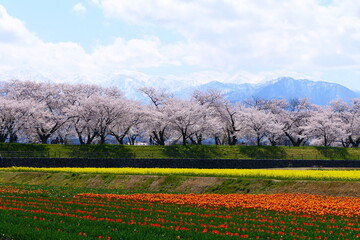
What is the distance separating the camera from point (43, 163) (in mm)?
52469

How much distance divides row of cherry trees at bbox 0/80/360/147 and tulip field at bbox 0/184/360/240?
5821 centimetres

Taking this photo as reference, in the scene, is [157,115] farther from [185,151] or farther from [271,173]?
[271,173]

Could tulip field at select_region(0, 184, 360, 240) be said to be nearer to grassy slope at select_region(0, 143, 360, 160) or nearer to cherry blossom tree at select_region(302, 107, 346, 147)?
grassy slope at select_region(0, 143, 360, 160)

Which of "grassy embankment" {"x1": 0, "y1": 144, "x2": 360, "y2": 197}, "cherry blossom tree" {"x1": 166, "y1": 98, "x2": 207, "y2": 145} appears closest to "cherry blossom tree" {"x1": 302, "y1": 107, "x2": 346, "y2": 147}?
"cherry blossom tree" {"x1": 166, "y1": 98, "x2": 207, "y2": 145}

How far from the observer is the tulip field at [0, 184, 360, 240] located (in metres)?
13.8

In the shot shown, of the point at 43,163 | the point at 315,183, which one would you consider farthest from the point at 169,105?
the point at 315,183

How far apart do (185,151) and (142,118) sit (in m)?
13.4

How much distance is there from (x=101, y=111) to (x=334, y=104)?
62025mm

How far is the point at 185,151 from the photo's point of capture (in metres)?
79.1

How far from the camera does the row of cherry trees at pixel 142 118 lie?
270 feet

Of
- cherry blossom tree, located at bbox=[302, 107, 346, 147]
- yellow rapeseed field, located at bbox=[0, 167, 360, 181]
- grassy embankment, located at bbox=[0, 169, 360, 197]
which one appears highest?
cherry blossom tree, located at bbox=[302, 107, 346, 147]

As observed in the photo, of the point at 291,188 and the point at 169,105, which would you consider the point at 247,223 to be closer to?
the point at 291,188

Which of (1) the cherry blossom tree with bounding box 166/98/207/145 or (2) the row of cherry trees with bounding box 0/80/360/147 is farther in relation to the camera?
(1) the cherry blossom tree with bounding box 166/98/207/145

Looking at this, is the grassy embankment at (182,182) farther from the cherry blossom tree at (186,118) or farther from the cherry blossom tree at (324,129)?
the cherry blossom tree at (324,129)
